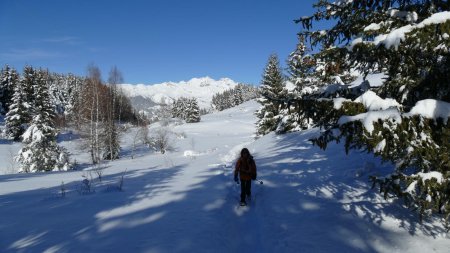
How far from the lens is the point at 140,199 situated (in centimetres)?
874

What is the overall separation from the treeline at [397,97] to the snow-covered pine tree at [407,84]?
0.4 inches

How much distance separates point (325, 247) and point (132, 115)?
262 ft

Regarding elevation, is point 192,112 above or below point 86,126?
above

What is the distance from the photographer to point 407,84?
16.8ft

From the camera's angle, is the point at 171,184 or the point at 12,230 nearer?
the point at 12,230

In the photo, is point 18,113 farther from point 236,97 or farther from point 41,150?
point 236,97

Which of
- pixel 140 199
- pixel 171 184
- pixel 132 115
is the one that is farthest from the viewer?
pixel 132 115

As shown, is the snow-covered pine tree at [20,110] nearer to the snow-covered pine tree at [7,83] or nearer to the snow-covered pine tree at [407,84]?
the snow-covered pine tree at [7,83]

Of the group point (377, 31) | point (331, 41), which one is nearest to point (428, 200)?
point (377, 31)

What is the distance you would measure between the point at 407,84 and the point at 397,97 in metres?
0.37

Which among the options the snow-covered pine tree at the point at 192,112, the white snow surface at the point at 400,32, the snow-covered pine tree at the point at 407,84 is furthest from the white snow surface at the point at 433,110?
the snow-covered pine tree at the point at 192,112

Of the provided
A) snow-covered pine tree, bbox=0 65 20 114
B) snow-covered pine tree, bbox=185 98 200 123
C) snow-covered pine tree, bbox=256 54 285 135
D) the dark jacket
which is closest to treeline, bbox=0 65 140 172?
snow-covered pine tree, bbox=256 54 285 135

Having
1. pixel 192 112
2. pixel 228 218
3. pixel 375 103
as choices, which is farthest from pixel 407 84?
pixel 192 112

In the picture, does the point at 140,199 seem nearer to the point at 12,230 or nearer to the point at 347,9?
the point at 12,230
